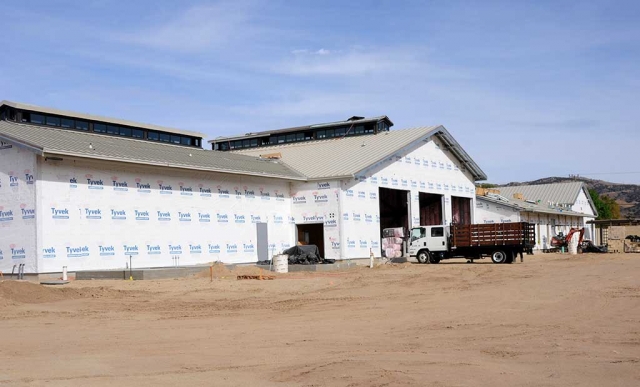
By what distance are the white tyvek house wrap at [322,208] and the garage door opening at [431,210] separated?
1135 centimetres

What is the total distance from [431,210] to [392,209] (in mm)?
2833

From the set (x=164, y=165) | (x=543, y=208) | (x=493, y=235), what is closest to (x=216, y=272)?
(x=164, y=165)

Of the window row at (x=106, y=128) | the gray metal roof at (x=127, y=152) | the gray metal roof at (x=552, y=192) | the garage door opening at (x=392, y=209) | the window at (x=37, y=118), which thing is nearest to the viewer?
the gray metal roof at (x=127, y=152)

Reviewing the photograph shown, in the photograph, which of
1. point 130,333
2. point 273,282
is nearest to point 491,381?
point 130,333

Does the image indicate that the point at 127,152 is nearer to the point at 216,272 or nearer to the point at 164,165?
the point at 164,165

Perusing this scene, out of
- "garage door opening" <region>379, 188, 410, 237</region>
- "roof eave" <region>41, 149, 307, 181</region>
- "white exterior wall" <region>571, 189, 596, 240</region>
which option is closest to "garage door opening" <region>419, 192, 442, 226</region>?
"garage door opening" <region>379, 188, 410, 237</region>

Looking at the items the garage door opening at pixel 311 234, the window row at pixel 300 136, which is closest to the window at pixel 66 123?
the garage door opening at pixel 311 234

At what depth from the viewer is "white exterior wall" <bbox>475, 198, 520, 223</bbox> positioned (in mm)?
56312

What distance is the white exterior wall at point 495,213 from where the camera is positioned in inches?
2217

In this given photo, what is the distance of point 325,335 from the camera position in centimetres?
1202

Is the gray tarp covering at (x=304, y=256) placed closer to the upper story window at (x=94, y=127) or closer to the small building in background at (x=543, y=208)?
the upper story window at (x=94, y=127)

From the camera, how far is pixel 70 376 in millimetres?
8578

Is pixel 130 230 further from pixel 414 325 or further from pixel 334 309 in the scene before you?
→ pixel 414 325

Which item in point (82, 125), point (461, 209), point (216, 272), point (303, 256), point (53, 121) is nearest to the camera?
point (216, 272)
